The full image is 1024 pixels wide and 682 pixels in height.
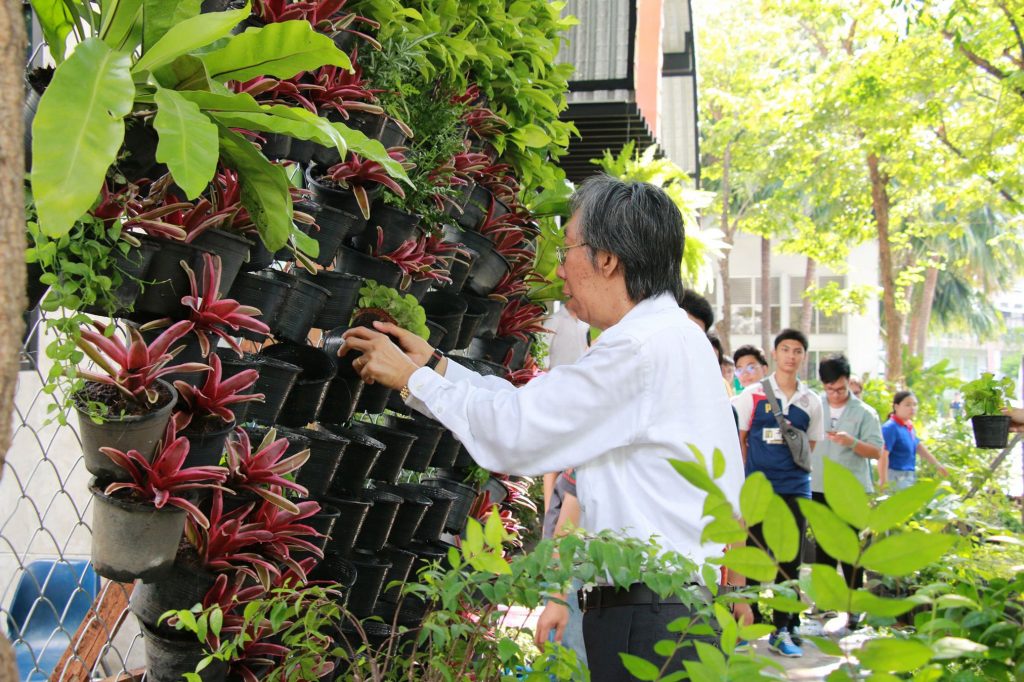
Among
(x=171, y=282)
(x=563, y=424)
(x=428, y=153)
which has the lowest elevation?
(x=563, y=424)

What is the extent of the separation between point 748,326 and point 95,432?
4064 centimetres

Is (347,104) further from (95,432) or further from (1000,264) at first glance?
(1000,264)

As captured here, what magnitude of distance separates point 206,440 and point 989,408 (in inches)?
228

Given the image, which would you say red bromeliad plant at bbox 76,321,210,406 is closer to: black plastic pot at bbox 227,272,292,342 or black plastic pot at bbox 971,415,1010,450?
black plastic pot at bbox 227,272,292,342

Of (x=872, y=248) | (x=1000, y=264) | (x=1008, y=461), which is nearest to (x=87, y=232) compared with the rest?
(x=1008, y=461)

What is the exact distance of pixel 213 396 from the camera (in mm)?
2156

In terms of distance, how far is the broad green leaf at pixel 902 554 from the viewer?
1017mm

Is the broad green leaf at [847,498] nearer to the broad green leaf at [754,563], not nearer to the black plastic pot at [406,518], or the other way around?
the broad green leaf at [754,563]

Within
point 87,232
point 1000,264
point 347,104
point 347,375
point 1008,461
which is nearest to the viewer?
point 87,232

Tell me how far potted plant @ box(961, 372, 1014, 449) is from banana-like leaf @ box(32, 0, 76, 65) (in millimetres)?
5969

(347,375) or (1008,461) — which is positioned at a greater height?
(347,375)

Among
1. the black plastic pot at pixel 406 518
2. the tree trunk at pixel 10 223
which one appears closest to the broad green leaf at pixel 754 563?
the tree trunk at pixel 10 223

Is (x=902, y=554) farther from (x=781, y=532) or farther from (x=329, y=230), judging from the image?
(x=329, y=230)

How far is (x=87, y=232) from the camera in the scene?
195 cm
